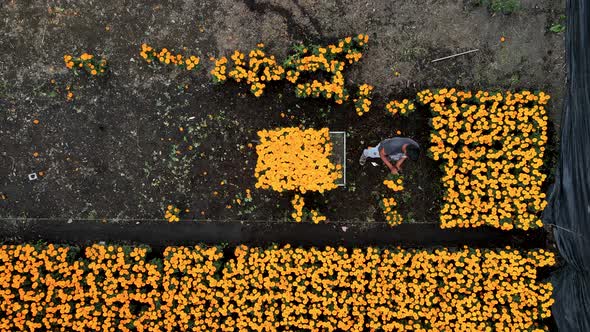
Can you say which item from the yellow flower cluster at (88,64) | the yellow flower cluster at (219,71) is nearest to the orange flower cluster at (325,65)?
the yellow flower cluster at (219,71)

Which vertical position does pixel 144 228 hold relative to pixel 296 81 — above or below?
below

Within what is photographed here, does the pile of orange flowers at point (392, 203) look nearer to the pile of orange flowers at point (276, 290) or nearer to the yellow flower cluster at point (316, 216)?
the pile of orange flowers at point (276, 290)

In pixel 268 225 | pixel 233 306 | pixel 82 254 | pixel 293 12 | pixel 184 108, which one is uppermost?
pixel 293 12

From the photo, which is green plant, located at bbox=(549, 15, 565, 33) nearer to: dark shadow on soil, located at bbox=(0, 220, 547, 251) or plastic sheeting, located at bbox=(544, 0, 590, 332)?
plastic sheeting, located at bbox=(544, 0, 590, 332)

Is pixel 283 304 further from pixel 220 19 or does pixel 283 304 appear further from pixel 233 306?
pixel 220 19

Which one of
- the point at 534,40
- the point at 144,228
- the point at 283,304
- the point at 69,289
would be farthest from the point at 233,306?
the point at 534,40

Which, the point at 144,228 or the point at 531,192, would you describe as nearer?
the point at 531,192
